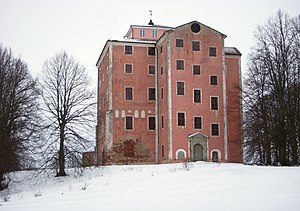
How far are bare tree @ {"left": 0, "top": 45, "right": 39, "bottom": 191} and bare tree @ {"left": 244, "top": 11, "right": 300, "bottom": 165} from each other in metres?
19.9

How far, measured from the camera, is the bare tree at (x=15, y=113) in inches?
1273

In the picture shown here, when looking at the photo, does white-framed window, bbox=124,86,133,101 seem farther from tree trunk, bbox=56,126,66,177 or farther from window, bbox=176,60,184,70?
tree trunk, bbox=56,126,66,177

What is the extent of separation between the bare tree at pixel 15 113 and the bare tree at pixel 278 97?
65.4ft

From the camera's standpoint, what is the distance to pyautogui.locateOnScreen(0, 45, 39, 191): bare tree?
106ft

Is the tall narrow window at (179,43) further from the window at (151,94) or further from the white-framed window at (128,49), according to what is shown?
the window at (151,94)

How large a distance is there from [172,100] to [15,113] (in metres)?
17.0

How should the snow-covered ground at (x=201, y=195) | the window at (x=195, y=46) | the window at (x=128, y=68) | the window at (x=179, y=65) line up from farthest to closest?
the window at (x=128, y=68) < the window at (x=195, y=46) < the window at (x=179, y=65) < the snow-covered ground at (x=201, y=195)

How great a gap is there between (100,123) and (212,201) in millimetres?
37815

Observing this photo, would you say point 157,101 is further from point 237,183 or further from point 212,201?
point 212,201

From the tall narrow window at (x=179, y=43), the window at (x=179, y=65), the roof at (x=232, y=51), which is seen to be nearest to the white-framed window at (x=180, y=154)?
the window at (x=179, y=65)

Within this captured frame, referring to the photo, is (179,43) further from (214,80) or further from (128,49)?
(128,49)

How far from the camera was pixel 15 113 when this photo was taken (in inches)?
1380

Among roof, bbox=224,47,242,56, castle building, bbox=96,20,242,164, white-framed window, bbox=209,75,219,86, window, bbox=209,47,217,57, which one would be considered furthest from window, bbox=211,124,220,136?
roof, bbox=224,47,242,56

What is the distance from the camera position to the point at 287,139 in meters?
37.8
